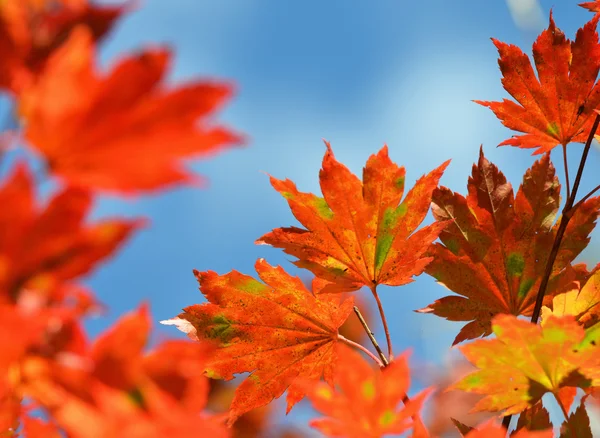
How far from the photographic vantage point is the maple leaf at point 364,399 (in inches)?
21.8

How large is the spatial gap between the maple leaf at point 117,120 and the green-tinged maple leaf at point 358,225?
445 mm

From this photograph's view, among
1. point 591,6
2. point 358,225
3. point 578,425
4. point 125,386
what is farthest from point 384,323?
point 591,6

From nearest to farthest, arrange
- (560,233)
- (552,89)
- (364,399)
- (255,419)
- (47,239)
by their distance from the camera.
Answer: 1. (47,239)
2. (364,399)
3. (560,233)
4. (552,89)
5. (255,419)

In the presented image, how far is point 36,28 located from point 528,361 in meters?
0.62

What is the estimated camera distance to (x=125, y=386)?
386mm

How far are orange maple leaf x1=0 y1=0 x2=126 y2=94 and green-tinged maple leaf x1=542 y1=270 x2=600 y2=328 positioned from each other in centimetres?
71

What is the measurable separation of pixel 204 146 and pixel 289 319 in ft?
1.68

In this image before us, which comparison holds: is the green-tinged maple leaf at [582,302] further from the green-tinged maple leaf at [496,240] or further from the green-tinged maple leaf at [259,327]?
the green-tinged maple leaf at [259,327]

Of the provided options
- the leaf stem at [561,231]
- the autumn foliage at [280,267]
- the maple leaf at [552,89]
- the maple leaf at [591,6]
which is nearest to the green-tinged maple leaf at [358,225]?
the autumn foliage at [280,267]

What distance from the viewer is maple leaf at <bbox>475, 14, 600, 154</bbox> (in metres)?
0.96

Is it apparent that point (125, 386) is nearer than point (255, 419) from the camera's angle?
Yes

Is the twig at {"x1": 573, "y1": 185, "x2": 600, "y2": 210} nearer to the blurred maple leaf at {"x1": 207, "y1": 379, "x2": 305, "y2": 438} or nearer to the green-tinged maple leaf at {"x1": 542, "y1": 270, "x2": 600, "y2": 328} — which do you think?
the green-tinged maple leaf at {"x1": 542, "y1": 270, "x2": 600, "y2": 328}

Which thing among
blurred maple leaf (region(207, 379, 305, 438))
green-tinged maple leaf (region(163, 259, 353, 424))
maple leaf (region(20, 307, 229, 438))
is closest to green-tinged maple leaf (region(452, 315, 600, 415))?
green-tinged maple leaf (region(163, 259, 353, 424))

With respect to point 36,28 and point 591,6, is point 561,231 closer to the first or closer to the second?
point 591,6
